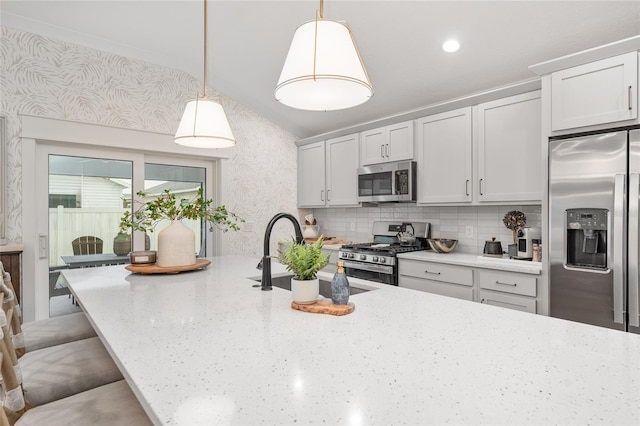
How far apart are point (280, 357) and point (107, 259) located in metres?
3.25

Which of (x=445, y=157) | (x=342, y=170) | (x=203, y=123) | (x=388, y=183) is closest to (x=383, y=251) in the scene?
(x=388, y=183)

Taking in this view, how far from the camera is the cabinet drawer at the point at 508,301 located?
2563 mm

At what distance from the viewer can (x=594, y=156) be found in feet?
7.36

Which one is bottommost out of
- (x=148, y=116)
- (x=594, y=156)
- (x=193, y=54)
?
(x=594, y=156)

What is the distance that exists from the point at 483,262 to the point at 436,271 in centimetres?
40

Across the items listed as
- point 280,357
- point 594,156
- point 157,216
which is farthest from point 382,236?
point 280,357

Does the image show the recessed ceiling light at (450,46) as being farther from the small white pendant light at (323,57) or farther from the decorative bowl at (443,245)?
the small white pendant light at (323,57)

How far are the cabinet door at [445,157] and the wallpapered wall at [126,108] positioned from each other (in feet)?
6.36

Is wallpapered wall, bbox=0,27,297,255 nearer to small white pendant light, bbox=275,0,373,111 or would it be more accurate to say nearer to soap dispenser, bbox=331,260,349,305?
small white pendant light, bbox=275,0,373,111

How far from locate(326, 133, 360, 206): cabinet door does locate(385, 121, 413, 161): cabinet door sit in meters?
0.46

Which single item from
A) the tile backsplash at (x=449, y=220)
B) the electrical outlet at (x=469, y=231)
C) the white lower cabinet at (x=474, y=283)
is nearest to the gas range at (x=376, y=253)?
the white lower cabinet at (x=474, y=283)

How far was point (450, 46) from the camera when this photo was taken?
113 inches

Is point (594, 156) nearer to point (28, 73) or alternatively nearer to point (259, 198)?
point (259, 198)

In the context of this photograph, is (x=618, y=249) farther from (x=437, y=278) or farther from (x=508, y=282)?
(x=437, y=278)
